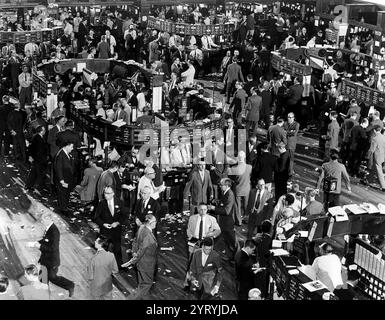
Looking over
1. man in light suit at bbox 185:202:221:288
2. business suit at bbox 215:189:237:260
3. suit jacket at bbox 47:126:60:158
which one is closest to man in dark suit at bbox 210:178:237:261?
business suit at bbox 215:189:237:260

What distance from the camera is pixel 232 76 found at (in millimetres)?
19109

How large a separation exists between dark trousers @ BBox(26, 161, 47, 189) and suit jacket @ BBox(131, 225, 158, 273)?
4.11 m

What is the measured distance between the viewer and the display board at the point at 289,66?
17922 mm

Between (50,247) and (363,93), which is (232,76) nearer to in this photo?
(363,93)

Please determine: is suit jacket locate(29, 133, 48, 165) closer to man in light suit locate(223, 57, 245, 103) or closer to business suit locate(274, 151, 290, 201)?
business suit locate(274, 151, 290, 201)

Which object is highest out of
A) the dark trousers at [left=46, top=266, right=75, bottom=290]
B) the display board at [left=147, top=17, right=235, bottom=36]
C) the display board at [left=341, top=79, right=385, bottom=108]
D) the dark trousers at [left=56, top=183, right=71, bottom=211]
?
the display board at [left=147, top=17, right=235, bottom=36]

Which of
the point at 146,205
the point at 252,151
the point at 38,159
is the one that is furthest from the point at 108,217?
the point at 252,151

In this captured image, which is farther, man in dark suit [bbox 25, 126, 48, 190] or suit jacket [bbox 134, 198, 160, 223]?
man in dark suit [bbox 25, 126, 48, 190]

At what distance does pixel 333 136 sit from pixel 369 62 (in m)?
4.85

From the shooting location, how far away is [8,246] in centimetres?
1209

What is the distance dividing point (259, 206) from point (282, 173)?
175cm

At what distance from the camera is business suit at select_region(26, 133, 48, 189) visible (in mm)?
13422

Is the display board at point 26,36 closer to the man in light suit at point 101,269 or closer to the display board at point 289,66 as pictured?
the display board at point 289,66

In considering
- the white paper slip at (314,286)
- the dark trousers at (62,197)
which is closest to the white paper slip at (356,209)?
the white paper slip at (314,286)
